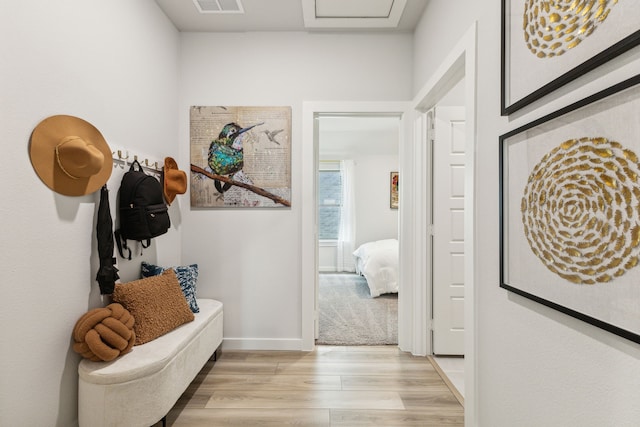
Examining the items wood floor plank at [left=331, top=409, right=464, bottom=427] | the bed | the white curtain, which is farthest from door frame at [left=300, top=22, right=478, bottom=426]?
the white curtain

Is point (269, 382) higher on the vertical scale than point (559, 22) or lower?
lower

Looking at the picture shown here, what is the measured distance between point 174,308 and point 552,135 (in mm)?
2152

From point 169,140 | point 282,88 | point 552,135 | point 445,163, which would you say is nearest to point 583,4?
point 552,135

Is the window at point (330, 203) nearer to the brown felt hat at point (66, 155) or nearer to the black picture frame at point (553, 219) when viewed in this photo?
the brown felt hat at point (66, 155)

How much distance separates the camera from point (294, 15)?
2.57m

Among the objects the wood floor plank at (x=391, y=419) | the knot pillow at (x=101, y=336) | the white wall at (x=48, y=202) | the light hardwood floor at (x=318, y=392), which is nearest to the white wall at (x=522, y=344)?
the wood floor plank at (x=391, y=419)

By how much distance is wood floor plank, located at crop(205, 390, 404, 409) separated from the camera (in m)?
2.04

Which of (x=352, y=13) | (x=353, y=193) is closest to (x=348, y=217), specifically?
(x=353, y=193)

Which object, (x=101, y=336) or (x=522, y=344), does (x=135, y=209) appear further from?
(x=522, y=344)

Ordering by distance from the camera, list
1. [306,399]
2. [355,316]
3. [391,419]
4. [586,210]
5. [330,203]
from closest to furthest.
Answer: [586,210]
[391,419]
[306,399]
[355,316]
[330,203]

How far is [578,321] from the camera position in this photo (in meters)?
0.95

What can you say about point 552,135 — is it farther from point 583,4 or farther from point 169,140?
point 169,140

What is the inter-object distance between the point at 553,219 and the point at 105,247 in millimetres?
2055

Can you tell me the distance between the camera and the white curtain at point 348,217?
631cm
